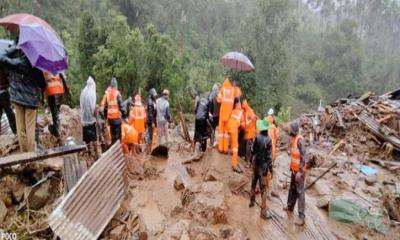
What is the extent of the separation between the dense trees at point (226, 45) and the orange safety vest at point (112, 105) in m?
12.6

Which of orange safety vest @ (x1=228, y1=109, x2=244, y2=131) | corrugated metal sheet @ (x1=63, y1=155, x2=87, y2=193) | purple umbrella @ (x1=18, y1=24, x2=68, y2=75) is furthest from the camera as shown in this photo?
orange safety vest @ (x1=228, y1=109, x2=244, y2=131)

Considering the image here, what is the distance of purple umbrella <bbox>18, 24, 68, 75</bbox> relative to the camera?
436 centimetres

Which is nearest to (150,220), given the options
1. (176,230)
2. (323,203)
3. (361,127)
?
(176,230)

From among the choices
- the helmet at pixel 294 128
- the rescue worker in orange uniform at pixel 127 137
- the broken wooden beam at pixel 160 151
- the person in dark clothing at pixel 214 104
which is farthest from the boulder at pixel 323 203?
the rescue worker in orange uniform at pixel 127 137

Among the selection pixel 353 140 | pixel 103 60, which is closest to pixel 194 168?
pixel 353 140

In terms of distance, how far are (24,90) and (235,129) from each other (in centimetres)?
411

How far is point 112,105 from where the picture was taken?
701 cm

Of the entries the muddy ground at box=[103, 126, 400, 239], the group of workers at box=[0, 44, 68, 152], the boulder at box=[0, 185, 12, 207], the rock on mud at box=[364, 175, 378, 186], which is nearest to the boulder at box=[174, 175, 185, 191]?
the muddy ground at box=[103, 126, 400, 239]

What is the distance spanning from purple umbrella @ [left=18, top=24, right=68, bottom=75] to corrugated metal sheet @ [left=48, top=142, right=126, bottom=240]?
1.62 m

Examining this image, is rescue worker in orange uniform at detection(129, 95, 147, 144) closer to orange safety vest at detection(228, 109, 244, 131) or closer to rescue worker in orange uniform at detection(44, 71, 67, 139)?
orange safety vest at detection(228, 109, 244, 131)

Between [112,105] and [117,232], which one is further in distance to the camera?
[112,105]

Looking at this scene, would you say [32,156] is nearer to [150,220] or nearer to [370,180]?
[150,220]

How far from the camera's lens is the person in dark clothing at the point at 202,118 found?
→ 26.0 ft

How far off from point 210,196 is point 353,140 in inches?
353
